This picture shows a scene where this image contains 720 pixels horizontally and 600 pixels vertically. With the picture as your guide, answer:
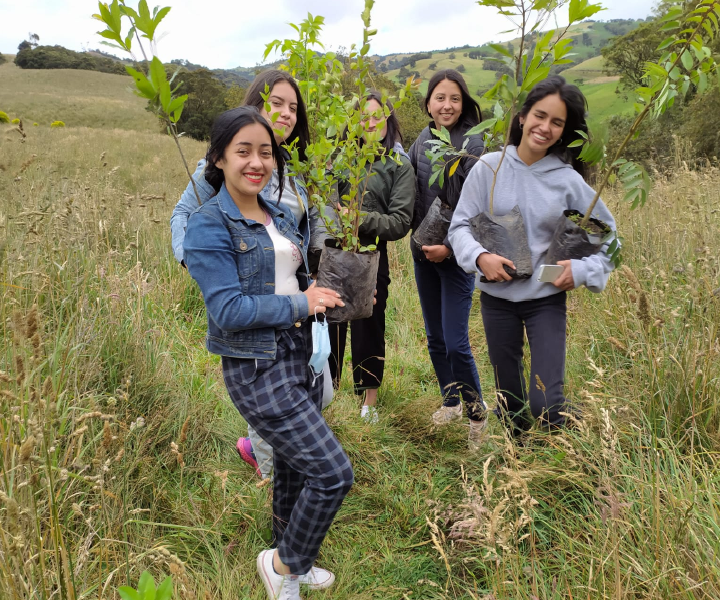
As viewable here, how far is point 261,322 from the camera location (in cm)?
170

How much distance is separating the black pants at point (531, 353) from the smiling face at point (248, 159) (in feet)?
4.20

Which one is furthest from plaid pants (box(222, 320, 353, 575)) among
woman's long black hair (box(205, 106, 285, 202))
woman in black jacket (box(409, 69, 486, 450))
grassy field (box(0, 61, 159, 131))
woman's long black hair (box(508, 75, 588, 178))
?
grassy field (box(0, 61, 159, 131))

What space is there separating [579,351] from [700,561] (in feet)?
6.48

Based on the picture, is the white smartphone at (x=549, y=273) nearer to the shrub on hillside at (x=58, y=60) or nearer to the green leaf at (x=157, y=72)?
the green leaf at (x=157, y=72)

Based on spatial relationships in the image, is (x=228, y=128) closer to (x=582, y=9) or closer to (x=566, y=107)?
(x=582, y=9)

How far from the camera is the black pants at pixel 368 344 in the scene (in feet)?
10.6

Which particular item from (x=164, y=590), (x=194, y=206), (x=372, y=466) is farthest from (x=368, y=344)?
(x=164, y=590)

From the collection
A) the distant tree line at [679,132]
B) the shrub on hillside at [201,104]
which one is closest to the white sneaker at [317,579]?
the distant tree line at [679,132]

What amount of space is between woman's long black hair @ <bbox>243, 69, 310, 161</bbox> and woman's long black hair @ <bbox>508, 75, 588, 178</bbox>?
100 cm

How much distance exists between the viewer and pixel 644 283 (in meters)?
3.50

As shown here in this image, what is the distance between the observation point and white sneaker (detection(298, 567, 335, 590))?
201cm

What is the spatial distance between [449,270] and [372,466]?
1.16m

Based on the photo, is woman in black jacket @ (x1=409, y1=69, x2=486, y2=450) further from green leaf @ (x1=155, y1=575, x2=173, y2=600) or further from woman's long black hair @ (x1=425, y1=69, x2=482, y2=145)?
green leaf @ (x1=155, y1=575, x2=173, y2=600)

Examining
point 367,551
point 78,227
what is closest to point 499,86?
point 367,551
